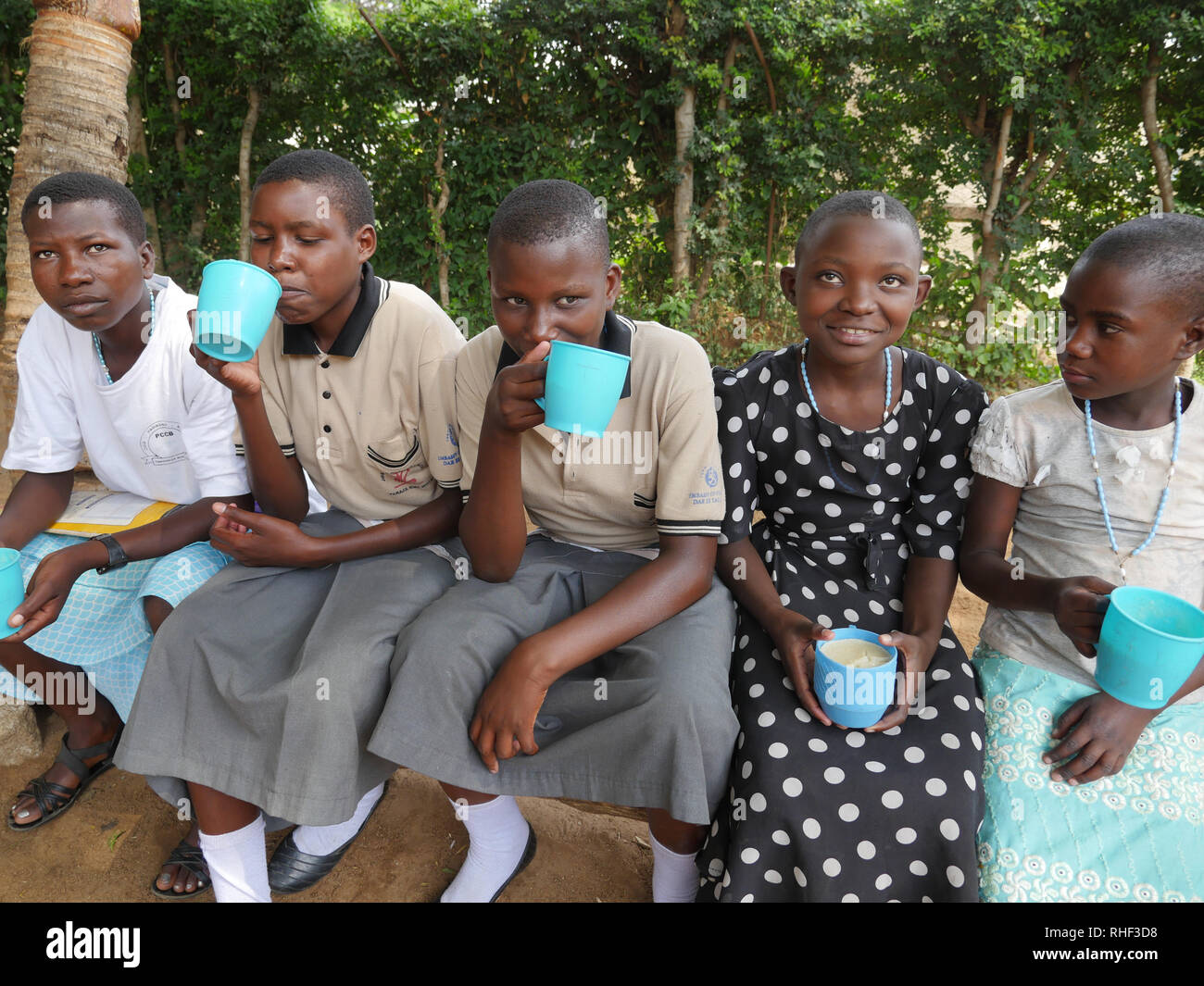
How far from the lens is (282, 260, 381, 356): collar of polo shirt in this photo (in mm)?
1963

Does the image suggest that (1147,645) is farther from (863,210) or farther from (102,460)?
(102,460)

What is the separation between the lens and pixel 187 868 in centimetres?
191

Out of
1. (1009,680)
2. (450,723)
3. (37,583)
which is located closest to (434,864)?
(450,723)

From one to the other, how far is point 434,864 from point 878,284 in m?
1.81

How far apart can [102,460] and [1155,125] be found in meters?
6.18

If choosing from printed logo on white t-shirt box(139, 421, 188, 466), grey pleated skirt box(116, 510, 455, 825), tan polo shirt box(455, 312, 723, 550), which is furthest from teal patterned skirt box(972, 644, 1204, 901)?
printed logo on white t-shirt box(139, 421, 188, 466)

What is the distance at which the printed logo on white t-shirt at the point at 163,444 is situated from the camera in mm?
2121

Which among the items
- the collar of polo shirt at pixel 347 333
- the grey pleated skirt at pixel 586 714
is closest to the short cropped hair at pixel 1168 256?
the grey pleated skirt at pixel 586 714

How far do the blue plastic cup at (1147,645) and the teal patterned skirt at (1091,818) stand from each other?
0.73ft

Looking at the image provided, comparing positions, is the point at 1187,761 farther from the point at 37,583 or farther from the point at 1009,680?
A: the point at 37,583

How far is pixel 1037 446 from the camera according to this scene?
1.74 m

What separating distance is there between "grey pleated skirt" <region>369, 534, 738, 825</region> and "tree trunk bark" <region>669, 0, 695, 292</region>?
466 centimetres

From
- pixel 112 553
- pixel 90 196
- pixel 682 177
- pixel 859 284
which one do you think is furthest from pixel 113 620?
pixel 682 177

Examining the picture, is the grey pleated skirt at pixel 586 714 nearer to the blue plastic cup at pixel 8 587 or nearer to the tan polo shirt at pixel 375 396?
the tan polo shirt at pixel 375 396
